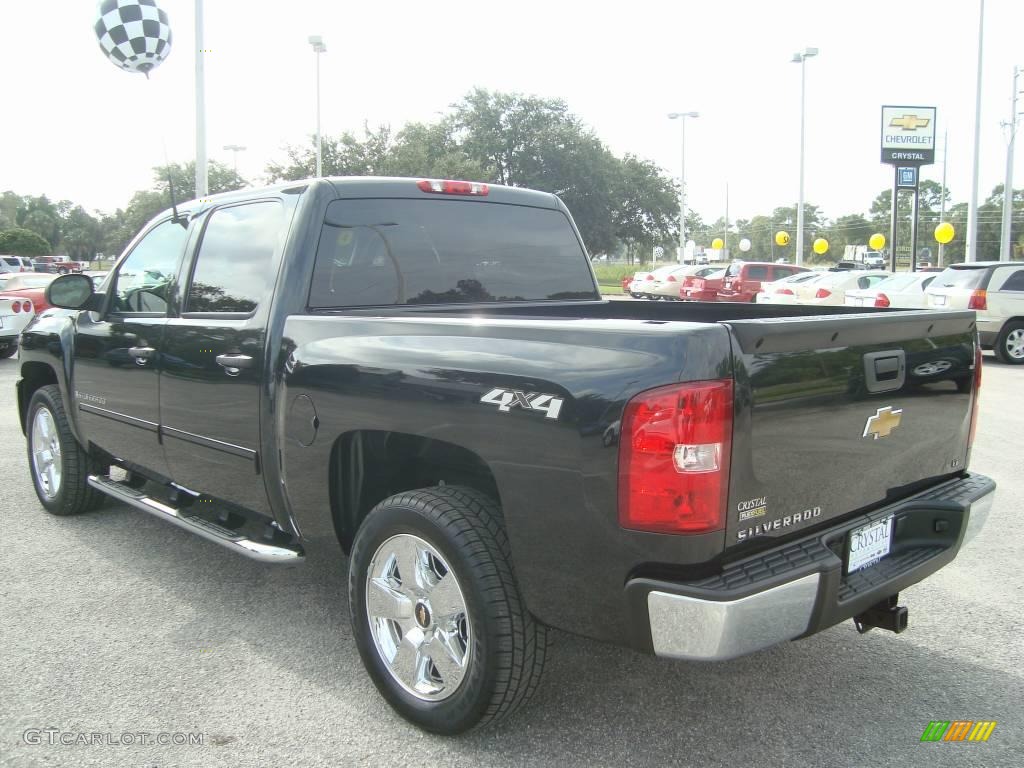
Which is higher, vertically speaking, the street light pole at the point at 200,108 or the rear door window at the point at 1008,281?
the street light pole at the point at 200,108

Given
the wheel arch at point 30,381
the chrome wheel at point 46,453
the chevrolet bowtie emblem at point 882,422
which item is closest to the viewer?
the chevrolet bowtie emblem at point 882,422

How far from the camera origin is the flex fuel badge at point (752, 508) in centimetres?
228

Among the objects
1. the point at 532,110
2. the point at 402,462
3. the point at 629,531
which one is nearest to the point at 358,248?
the point at 402,462

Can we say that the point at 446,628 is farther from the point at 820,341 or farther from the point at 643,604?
the point at 820,341

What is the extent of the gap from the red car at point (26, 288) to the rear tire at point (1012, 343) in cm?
1645

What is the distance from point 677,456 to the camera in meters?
2.18

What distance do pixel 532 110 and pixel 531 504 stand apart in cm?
5254

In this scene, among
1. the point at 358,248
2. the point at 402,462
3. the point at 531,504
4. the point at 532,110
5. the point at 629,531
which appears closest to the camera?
the point at 629,531

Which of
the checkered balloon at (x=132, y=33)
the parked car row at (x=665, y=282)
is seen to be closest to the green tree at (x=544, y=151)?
the parked car row at (x=665, y=282)

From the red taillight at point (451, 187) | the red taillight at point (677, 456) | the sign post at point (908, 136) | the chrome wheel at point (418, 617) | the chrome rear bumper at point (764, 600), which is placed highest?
the sign post at point (908, 136)

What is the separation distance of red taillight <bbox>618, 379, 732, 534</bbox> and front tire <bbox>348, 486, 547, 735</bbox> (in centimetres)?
55

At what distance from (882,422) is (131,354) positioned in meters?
3.44

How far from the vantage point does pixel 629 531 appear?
7.34 ft

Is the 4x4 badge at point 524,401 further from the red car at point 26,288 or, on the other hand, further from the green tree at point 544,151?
the green tree at point 544,151
